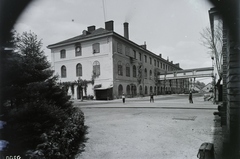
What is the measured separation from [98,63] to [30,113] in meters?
→ 28.0

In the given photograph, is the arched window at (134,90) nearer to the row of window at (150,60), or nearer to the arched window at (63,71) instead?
the row of window at (150,60)

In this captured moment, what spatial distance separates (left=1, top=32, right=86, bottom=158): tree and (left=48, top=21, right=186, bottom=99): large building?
24209 mm

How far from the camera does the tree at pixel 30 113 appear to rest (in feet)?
12.3

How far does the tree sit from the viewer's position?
147 inches

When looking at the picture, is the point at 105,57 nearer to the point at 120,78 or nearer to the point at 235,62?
the point at 120,78

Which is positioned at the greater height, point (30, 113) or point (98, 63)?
point (98, 63)

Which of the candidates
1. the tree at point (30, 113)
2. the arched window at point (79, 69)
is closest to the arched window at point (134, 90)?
the arched window at point (79, 69)

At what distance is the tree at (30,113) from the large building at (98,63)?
2421cm

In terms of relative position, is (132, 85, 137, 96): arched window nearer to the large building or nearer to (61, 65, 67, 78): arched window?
the large building

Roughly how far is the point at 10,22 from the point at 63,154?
308 centimetres

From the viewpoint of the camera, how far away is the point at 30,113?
4273 mm

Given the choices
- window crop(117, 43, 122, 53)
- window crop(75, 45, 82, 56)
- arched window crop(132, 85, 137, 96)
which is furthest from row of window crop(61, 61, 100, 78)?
arched window crop(132, 85, 137, 96)

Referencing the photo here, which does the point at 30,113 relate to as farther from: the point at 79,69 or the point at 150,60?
the point at 150,60

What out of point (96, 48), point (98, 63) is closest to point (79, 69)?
point (98, 63)
